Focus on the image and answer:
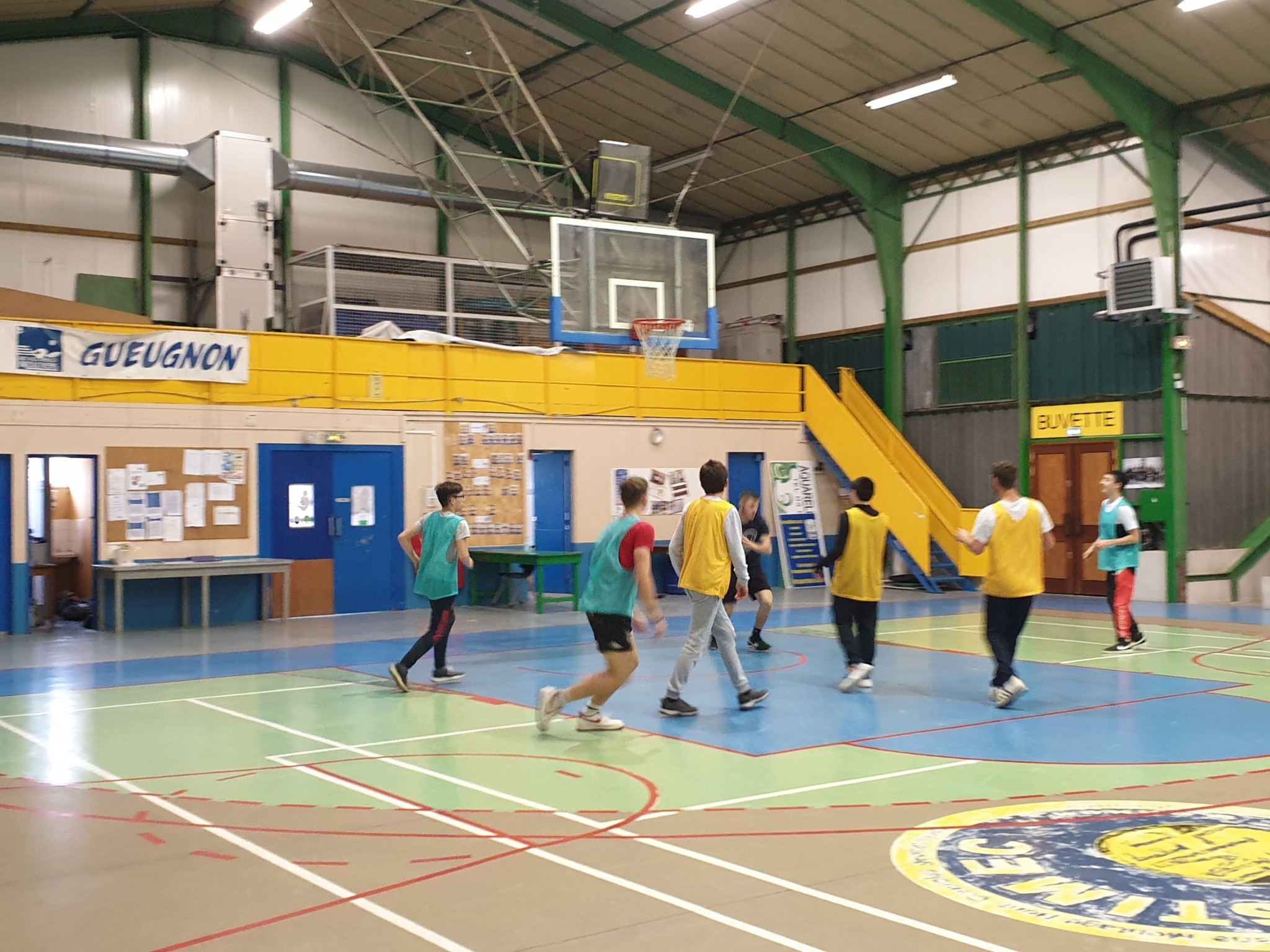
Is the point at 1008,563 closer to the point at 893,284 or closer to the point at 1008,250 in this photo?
the point at 1008,250

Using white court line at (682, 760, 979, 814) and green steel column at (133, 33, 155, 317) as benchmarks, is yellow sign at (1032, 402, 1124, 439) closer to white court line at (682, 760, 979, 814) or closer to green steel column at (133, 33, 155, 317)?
white court line at (682, 760, 979, 814)

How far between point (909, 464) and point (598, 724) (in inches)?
677

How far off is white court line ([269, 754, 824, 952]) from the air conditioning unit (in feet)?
56.1

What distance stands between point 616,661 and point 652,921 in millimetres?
3940

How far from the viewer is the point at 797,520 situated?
25156 mm

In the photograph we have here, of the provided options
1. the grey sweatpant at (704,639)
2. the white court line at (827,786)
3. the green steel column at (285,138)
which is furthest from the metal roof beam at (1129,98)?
the green steel column at (285,138)

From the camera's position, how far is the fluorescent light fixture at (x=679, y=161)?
24.7 metres

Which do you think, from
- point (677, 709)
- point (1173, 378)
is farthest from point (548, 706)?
point (1173, 378)

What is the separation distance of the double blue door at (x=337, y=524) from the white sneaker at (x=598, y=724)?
11349 millimetres

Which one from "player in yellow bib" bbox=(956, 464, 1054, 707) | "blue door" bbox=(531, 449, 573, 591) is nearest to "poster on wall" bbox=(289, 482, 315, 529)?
"blue door" bbox=(531, 449, 573, 591)

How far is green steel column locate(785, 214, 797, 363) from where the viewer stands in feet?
94.3

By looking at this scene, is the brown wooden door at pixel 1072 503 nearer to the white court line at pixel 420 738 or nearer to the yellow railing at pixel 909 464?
the yellow railing at pixel 909 464

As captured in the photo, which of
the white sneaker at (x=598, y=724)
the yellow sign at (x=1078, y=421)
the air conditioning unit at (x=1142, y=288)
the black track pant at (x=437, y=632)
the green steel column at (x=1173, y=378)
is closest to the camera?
the white sneaker at (x=598, y=724)

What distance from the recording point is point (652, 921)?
504cm
